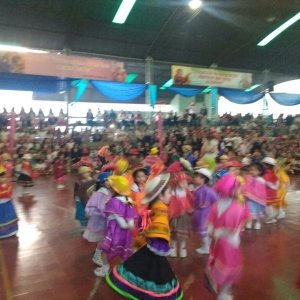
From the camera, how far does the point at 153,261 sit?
8.43ft

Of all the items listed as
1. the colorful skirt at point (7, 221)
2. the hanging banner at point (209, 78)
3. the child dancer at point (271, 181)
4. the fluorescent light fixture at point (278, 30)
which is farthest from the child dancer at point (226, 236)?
the fluorescent light fixture at point (278, 30)

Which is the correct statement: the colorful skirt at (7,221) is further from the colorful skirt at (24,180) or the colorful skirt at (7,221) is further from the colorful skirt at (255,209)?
the colorful skirt at (255,209)

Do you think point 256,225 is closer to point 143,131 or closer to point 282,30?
point 143,131

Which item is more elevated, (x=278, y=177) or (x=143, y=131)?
(x=143, y=131)

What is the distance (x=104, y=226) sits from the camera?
356 cm

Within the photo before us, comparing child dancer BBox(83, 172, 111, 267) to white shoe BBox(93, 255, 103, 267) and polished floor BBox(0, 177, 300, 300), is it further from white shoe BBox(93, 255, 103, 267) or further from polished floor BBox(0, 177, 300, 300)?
polished floor BBox(0, 177, 300, 300)

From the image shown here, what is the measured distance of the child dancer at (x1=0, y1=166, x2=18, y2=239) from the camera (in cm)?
459

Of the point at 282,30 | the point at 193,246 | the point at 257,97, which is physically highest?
the point at 282,30

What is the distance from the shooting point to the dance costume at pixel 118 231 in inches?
117

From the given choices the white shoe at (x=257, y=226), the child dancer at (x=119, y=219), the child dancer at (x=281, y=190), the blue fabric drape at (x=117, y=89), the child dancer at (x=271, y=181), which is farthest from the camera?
the blue fabric drape at (x=117, y=89)

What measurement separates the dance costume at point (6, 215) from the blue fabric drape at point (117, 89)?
892 centimetres

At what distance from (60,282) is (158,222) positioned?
1.56m

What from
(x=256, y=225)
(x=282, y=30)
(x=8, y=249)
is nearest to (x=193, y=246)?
(x=256, y=225)

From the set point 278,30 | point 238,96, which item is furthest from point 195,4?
point 238,96
